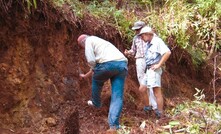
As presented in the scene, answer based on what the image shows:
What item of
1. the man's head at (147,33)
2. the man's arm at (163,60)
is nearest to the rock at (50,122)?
the man's arm at (163,60)

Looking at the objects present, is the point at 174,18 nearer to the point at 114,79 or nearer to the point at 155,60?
the point at 155,60

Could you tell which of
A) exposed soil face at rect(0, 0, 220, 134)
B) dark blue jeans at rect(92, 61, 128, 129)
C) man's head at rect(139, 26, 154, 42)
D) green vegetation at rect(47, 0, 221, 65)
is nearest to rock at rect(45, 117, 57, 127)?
exposed soil face at rect(0, 0, 220, 134)

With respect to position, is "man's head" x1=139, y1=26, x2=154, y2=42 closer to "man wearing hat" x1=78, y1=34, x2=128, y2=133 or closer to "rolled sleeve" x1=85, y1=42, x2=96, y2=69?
"man wearing hat" x1=78, y1=34, x2=128, y2=133

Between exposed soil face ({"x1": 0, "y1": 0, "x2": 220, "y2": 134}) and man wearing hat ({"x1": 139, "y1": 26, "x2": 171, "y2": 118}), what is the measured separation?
0.44 metres

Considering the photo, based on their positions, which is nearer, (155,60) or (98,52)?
(98,52)

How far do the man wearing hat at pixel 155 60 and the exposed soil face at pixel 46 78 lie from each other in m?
0.44

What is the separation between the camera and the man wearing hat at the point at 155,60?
6.66 meters

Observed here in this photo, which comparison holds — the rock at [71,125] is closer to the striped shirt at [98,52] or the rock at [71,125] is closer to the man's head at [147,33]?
the striped shirt at [98,52]

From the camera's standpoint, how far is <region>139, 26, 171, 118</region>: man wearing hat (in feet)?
21.8

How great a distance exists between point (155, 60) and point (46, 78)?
1906 millimetres

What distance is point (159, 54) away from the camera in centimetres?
680

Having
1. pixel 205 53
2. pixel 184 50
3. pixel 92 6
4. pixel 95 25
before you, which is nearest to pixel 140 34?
pixel 95 25

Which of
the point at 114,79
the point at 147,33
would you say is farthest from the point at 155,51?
the point at 114,79

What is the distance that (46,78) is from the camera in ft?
22.5
